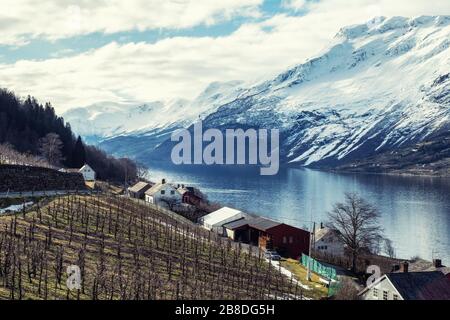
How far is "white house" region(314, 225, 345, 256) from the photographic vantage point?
231 feet

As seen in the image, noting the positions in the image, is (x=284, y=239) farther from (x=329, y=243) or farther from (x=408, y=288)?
(x=408, y=288)

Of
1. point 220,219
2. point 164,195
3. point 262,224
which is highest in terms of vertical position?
point 164,195

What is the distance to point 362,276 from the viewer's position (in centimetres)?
5681

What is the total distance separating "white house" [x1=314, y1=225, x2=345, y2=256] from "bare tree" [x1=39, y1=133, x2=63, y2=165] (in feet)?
210

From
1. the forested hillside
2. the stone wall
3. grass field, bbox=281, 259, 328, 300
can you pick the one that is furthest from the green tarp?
the forested hillside

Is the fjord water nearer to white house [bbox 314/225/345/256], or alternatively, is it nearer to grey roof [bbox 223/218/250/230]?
white house [bbox 314/225/345/256]

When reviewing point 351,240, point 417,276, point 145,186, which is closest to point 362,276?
point 351,240

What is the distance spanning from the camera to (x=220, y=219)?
80000 millimetres

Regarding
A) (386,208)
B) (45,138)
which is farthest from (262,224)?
(45,138)

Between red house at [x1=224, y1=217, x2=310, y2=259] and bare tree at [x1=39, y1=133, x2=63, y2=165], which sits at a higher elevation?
bare tree at [x1=39, y1=133, x2=63, y2=165]

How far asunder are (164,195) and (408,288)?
2507 inches

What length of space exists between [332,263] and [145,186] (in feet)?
158

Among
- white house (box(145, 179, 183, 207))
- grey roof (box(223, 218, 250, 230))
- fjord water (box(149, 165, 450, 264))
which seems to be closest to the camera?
grey roof (box(223, 218, 250, 230))

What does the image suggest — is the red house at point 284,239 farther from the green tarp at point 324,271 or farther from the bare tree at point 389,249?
the bare tree at point 389,249
